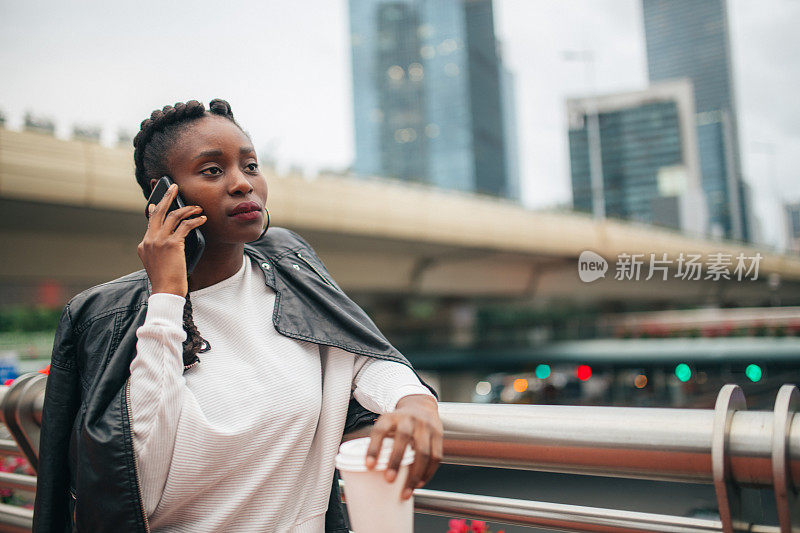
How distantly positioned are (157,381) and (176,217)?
0.37 meters

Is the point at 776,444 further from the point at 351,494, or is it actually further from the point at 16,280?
the point at 16,280

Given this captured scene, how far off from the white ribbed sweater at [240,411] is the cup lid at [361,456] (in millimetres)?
261

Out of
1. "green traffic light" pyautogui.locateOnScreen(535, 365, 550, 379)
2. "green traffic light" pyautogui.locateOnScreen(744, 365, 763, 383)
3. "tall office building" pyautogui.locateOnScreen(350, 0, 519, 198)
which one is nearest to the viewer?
"green traffic light" pyautogui.locateOnScreen(744, 365, 763, 383)

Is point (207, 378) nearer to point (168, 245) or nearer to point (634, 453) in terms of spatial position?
point (168, 245)

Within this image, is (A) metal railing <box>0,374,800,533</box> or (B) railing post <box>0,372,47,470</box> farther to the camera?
(B) railing post <box>0,372,47,470</box>

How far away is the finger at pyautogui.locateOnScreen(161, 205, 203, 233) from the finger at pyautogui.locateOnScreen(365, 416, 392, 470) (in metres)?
0.67

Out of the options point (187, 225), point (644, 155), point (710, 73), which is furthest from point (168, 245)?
point (644, 155)

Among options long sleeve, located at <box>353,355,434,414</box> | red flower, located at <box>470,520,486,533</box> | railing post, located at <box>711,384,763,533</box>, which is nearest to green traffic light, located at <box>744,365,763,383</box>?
red flower, located at <box>470,520,486,533</box>

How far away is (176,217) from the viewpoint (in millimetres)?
1473

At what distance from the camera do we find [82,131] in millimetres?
11539

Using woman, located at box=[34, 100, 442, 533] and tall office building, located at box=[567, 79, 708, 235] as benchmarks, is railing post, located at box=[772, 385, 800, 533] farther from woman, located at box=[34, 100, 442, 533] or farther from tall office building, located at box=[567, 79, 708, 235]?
tall office building, located at box=[567, 79, 708, 235]

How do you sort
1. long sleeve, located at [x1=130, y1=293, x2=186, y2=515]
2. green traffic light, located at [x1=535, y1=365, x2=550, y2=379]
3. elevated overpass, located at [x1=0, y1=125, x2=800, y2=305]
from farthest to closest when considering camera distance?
green traffic light, located at [x1=535, y1=365, x2=550, y2=379] → elevated overpass, located at [x1=0, y1=125, x2=800, y2=305] → long sleeve, located at [x1=130, y1=293, x2=186, y2=515]

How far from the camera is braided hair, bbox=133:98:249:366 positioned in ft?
5.01

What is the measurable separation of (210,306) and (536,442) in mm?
818
